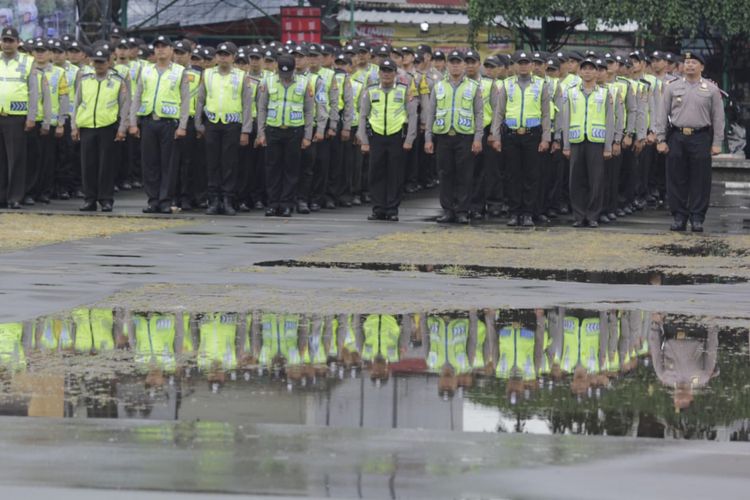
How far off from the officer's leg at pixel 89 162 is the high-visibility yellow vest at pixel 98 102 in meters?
0.14

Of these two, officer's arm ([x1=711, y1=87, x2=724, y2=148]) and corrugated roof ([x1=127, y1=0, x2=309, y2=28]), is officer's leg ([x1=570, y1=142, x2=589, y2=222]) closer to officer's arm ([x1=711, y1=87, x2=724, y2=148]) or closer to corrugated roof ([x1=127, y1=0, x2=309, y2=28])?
officer's arm ([x1=711, y1=87, x2=724, y2=148])

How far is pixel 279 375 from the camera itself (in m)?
10.1

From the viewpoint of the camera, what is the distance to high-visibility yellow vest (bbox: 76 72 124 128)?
22.6m

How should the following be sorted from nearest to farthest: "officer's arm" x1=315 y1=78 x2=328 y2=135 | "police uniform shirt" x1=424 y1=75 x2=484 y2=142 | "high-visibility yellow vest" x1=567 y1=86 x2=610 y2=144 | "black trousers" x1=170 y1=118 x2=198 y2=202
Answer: "high-visibility yellow vest" x1=567 y1=86 x2=610 y2=144 < "police uniform shirt" x1=424 y1=75 x2=484 y2=142 < "black trousers" x1=170 y1=118 x2=198 y2=202 < "officer's arm" x1=315 y1=78 x2=328 y2=135

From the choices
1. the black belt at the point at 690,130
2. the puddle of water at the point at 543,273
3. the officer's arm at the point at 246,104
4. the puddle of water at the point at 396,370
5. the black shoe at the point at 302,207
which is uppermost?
the officer's arm at the point at 246,104

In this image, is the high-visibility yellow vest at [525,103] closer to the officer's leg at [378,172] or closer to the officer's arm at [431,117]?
Result: the officer's arm at [431,117]

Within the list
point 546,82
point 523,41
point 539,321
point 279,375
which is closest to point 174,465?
point 279,375

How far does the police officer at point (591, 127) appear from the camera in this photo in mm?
21875

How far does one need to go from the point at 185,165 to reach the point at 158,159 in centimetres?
49

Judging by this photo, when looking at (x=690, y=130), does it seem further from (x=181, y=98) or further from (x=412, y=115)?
(x=181, y=98)

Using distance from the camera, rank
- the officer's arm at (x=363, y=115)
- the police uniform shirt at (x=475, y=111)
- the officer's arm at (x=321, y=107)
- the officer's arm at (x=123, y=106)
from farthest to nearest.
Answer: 1. the officer's arm at (x=321, y=107)
2. the officer's arm at (x=123, y=106)
3. the officer's arm at (x=363, y=115)
4. the police uniform shirt at (x=475, y=111)

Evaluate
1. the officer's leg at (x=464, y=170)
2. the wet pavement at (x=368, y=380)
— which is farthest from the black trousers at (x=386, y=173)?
the wet pavement at (x=368, y=380)

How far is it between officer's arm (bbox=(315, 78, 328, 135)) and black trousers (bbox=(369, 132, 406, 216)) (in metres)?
1.07

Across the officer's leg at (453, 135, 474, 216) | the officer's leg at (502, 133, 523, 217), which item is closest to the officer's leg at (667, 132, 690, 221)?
the officer's leg at (502, 133, 523, 217)
